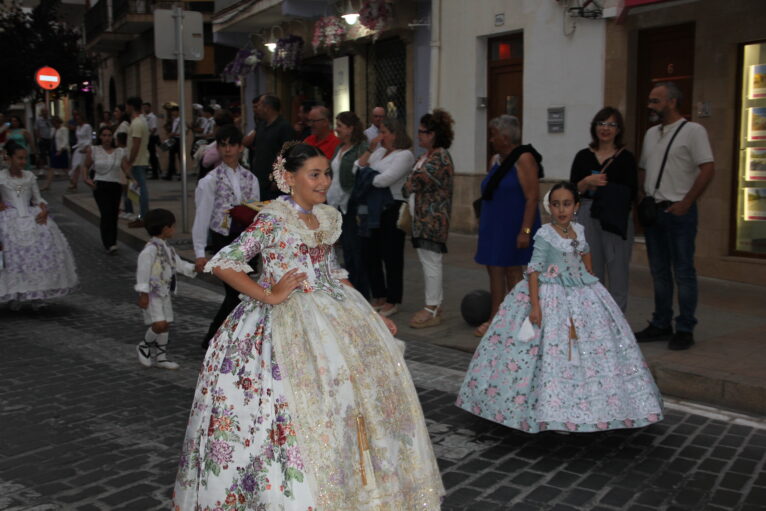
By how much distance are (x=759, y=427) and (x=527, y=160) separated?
2.65 meters

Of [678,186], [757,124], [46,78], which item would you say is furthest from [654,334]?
[46,78]

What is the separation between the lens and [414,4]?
44.5ft

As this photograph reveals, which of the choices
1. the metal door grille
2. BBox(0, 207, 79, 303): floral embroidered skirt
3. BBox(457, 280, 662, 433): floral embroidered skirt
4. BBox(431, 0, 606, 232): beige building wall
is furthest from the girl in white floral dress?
the metal door grille

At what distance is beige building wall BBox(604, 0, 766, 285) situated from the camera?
8664 mm

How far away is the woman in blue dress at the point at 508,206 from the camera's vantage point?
6484mm

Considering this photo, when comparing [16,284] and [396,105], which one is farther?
[396,105]

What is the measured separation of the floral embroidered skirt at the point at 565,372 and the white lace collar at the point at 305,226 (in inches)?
61.6

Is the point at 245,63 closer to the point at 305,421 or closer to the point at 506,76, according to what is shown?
the point at 506,76

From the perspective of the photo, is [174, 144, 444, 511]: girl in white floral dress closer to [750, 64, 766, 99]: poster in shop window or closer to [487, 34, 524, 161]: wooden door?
[750, 64, 766, 99]: poster in shop window

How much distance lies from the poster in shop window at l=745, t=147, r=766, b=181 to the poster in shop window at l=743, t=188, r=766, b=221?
0.43 feet

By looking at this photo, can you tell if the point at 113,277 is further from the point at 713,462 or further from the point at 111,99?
the point at 111,99

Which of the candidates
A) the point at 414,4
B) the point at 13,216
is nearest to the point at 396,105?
the point at 414,4

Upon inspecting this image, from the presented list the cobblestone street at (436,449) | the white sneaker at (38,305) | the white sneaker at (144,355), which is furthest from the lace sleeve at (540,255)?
the white sneaker at (38,305)

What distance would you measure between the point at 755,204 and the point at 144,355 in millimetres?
6551
